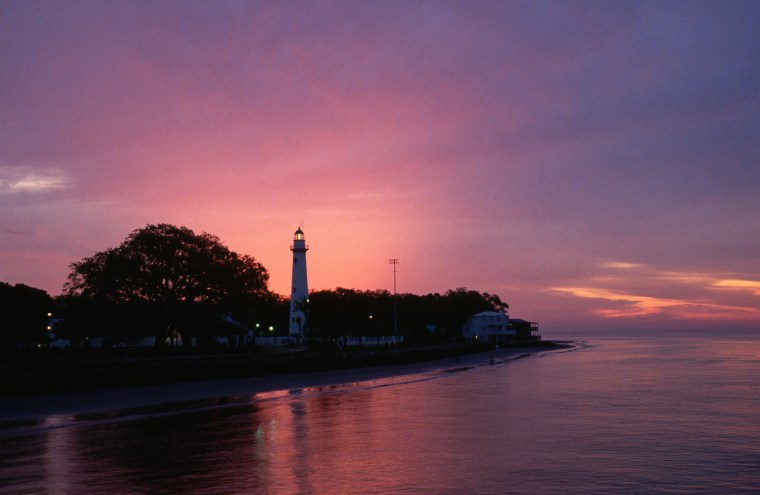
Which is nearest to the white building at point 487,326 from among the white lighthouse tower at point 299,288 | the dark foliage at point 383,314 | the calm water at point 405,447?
the dark foliage at point 383,314

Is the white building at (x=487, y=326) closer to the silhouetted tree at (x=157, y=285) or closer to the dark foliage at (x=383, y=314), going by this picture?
the dark foliage at (x=383, y=314)

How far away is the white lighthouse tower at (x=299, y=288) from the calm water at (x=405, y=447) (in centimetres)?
8216

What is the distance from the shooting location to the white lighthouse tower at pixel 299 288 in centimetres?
11950

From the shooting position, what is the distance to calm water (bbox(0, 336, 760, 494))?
16.0m

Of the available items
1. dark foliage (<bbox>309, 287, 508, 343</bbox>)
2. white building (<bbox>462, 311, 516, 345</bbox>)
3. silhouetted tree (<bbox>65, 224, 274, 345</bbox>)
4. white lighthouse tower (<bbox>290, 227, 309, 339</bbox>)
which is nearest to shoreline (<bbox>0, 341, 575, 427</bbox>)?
silhouetted tree (<bbox>65, 224, 274, 345</bbox>)

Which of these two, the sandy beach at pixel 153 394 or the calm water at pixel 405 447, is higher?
the sandy beach at pixel 153 394

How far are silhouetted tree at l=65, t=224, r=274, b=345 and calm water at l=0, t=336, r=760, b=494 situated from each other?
135 ft

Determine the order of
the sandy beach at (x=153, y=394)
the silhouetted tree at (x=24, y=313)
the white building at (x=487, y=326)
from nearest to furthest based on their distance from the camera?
the sandy beach at (x=153, y=394), the silhouetted tree at (x=24, y=313), the white building at (x=487, y=326)

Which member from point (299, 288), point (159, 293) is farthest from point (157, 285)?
point (299, 288)

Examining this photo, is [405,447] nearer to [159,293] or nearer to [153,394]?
[153,394]

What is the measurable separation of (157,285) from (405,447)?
5910cm

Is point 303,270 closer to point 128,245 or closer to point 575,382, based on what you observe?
point 128,245

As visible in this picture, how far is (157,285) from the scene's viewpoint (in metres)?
75.1

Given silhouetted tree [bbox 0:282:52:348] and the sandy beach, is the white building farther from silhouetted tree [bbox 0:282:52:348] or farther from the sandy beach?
the sandy beach
